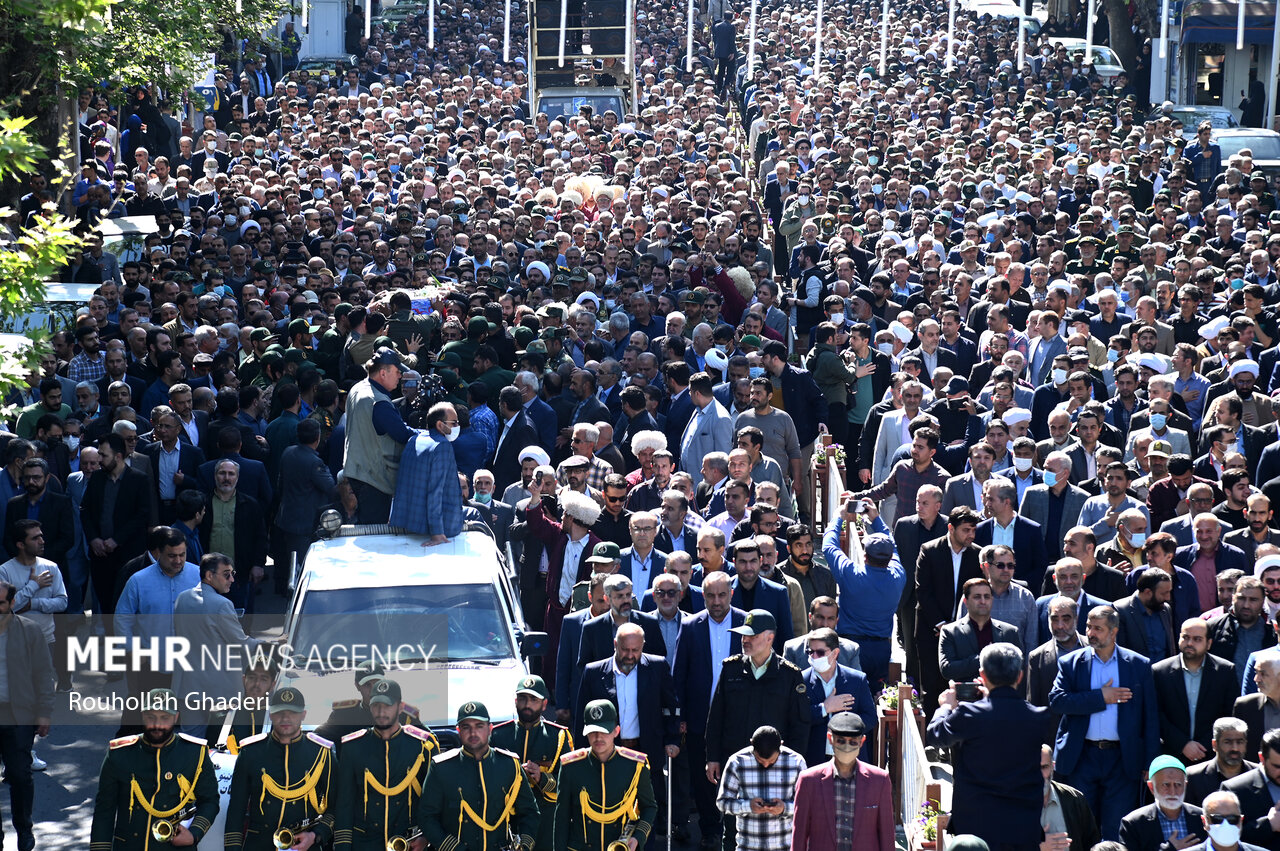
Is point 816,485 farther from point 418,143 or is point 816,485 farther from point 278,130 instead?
point 278,130

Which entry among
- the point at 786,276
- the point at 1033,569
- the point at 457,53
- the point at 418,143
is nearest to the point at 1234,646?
the point at 1033,569

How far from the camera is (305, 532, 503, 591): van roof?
11.1 m

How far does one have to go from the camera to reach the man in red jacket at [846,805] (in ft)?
29.8

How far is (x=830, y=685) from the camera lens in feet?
34.6

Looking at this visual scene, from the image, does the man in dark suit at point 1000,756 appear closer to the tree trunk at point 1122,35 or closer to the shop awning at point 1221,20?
the shop awning at point 1221,20

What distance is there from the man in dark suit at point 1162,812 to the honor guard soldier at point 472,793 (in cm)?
304

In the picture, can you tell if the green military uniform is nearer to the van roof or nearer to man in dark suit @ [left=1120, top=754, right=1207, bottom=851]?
the van roof

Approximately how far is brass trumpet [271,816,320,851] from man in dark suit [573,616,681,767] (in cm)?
192

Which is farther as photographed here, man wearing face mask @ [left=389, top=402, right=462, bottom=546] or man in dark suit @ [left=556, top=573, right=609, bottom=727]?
man wearing face mask @ [left=389, top=402, right=462, bottom=546]

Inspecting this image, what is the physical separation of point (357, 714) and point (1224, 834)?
450 centimetres

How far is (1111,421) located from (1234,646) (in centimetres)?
450

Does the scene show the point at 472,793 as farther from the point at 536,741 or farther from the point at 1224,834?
the point at 1224,834

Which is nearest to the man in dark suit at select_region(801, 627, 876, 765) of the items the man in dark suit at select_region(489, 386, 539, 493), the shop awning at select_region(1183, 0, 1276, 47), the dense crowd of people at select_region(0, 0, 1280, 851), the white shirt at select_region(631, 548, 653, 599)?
the dense crowd of people at select_region(0, 0, 1280, 851)

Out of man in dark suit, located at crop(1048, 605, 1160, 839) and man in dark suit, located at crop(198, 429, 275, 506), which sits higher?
man in dark suit, located at crop(198, 429, 275, 506)
